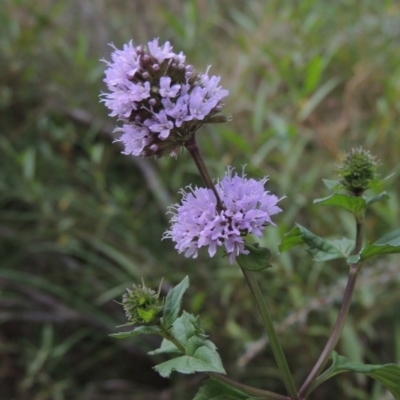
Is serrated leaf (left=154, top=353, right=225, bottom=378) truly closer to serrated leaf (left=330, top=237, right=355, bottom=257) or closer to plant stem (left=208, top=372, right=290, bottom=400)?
plant stem (left=208, top=372, right=290, bottom=400)

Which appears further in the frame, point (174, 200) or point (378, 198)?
point (174, 200)

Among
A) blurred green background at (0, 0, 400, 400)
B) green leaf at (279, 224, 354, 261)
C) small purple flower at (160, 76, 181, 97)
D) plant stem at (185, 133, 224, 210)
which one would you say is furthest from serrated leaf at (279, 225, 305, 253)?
blurred green background at (0, 0, 400, 400)

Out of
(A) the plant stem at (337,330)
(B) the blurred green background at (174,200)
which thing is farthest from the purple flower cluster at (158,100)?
(B) the blurred green background at (174,200)

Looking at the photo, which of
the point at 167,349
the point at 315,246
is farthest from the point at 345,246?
the point at 167,349

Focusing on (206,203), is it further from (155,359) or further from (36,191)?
(155,359)

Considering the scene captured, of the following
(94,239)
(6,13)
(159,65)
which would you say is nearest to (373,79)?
(94,239)

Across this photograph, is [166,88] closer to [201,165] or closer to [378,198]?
[201,165]

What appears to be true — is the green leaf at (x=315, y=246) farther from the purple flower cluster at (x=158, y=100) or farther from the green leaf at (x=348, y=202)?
the purple flower cluster at (x=158, y=100)
